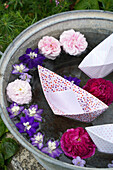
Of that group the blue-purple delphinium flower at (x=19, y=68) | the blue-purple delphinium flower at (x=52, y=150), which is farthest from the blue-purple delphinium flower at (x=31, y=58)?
the blue-purple delphinium flower at (x=52, y=150)

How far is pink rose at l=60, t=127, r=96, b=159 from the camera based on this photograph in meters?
0.89

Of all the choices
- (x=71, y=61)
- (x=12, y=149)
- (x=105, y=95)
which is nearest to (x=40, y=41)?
(x=71, y=61)

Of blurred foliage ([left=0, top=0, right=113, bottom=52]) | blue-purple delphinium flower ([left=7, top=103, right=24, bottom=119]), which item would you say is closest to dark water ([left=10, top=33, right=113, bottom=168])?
blue-purple delphinium flower ([left=7, top=103, right=24, bottom=119])

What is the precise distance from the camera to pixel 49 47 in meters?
1.08

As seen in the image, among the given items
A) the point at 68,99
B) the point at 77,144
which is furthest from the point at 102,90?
the point at 77,144

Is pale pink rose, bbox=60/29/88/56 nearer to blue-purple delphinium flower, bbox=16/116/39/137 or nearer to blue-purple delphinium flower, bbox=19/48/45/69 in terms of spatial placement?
blue-purple delphinium flower, bbox=19/48/45/69

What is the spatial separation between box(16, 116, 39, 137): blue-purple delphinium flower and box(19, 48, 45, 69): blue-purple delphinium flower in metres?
0.26

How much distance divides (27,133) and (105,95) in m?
0.36

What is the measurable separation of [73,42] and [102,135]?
1.52 ft

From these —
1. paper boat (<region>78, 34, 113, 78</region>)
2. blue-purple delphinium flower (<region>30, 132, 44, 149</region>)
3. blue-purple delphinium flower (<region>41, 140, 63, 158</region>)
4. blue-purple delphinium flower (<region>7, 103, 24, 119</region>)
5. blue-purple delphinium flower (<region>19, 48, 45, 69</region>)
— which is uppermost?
blue-purple delphinium flower (<region>19, 48, 45, 69</region>)

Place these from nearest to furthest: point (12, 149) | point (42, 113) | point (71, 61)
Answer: point (42, 113), point (71, 61), point (12, 149)

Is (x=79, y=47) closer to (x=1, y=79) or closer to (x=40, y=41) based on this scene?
(x=40, y=41)

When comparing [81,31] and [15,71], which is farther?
[81,31]

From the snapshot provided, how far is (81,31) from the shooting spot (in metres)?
1.20
